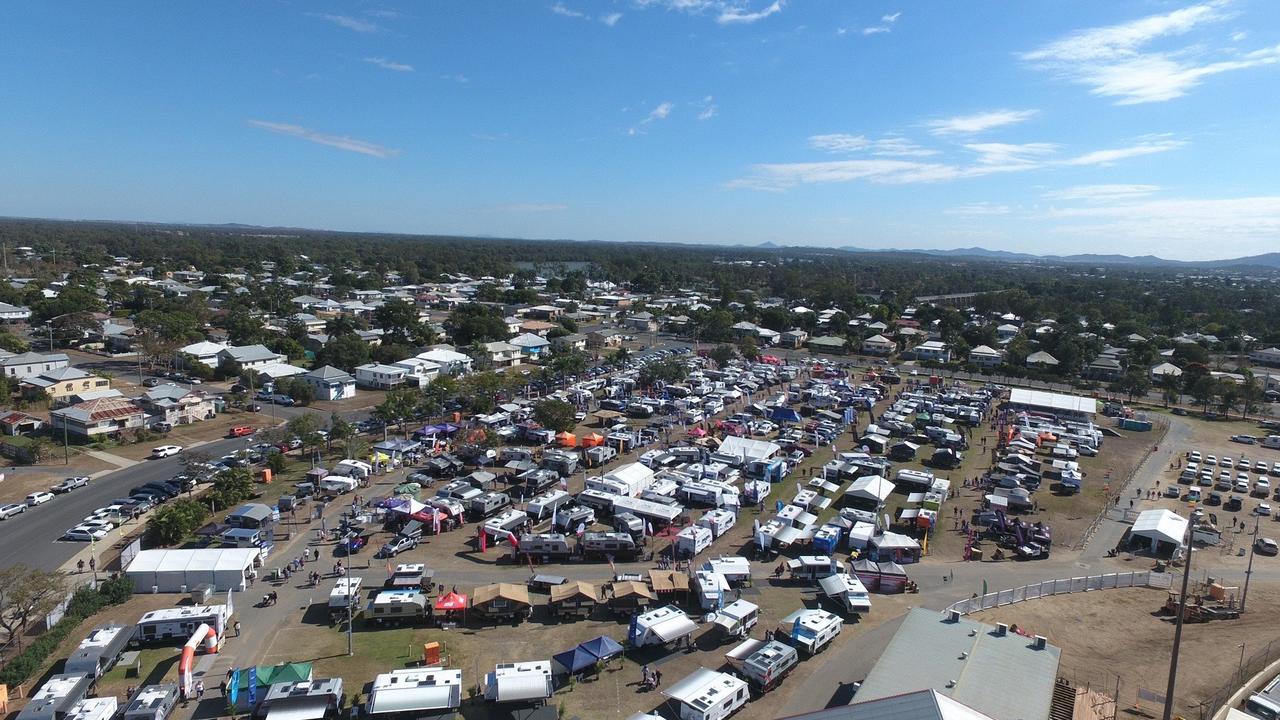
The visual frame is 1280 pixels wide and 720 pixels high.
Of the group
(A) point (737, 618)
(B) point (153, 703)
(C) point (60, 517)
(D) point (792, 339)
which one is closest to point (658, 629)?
(A) point (737, 618)

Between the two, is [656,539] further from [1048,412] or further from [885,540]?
[1048,412]

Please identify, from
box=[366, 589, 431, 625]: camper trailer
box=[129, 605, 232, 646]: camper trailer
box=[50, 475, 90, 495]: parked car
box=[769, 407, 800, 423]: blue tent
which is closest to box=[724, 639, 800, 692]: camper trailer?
box=[366, 589, 431, 625]: camper trailer

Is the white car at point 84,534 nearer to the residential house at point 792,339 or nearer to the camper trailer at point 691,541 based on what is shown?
the camper trailer at point 691,541

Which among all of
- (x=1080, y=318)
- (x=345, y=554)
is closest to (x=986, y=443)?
(x=345, y=554)

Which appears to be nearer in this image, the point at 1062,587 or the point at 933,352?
the point at 1062,587

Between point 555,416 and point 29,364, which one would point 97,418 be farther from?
point 555,416

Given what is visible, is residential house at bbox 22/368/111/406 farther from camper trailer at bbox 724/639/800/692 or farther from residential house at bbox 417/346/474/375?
camper trailer at bbox 724/639/800/692

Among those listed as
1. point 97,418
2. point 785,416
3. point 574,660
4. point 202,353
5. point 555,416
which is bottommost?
point 574,660
